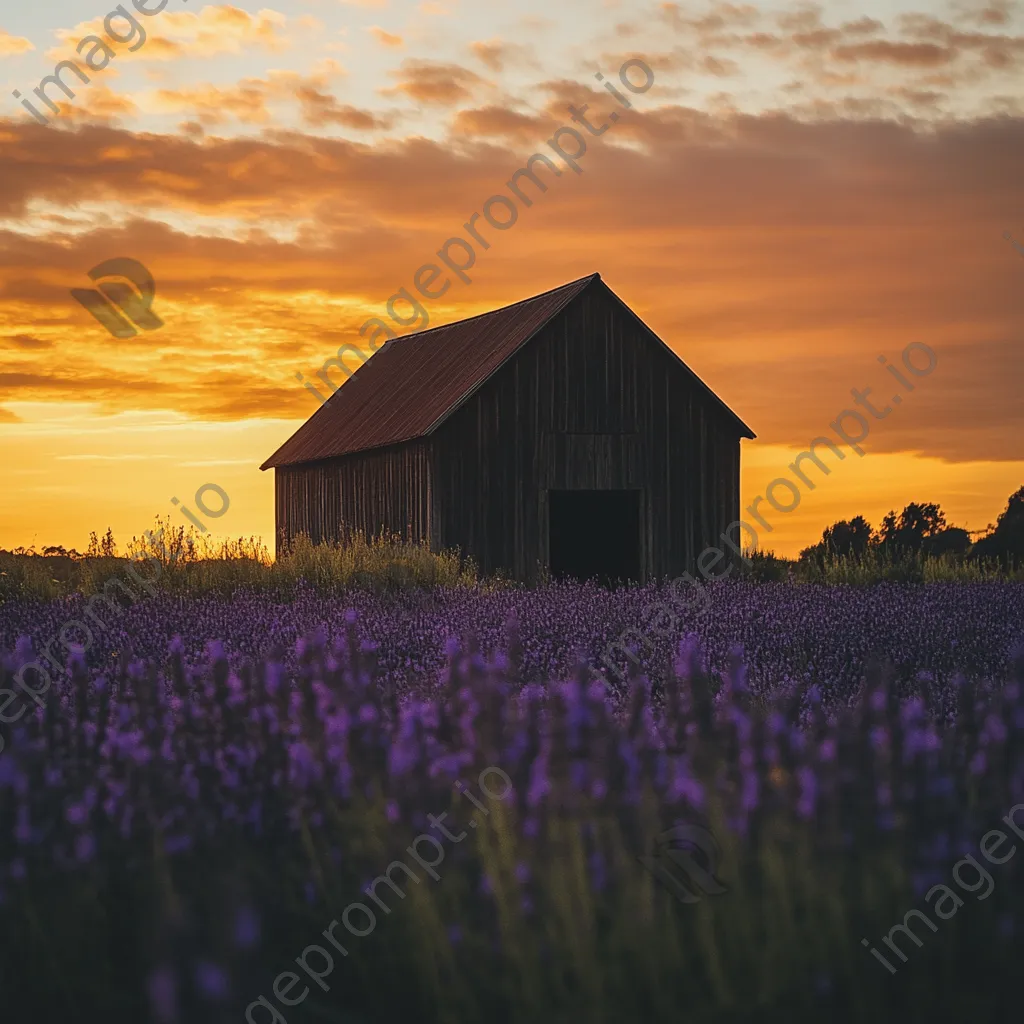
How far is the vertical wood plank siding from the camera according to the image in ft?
Result: 59.3

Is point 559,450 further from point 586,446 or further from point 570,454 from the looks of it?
point 586,446

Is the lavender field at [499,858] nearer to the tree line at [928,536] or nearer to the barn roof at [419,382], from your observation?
the barn roof at [419,382]

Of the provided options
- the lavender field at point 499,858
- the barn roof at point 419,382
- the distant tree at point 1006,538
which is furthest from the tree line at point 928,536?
the lavender field at point 499,858

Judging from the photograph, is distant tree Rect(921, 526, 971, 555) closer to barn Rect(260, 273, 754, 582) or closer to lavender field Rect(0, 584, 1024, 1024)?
barn Rect(260, 273, 754, 582)

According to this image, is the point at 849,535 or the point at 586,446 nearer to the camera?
the point at 586,446

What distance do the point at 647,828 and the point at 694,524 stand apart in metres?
16.8

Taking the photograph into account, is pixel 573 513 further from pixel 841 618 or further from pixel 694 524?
pixel 841 618

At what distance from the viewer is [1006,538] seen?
24.2 metres

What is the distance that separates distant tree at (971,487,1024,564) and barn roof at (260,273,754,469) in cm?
697

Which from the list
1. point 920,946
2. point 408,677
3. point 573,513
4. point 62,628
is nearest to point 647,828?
point 920,946

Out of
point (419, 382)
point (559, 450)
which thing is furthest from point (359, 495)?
point (559, 450)

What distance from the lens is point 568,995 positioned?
8.61 feet

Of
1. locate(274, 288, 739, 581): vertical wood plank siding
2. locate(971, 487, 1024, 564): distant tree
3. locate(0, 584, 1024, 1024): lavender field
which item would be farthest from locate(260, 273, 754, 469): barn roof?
locate(0, 584, 1024, 1024): lavender field

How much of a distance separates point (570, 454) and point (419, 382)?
175 inches
